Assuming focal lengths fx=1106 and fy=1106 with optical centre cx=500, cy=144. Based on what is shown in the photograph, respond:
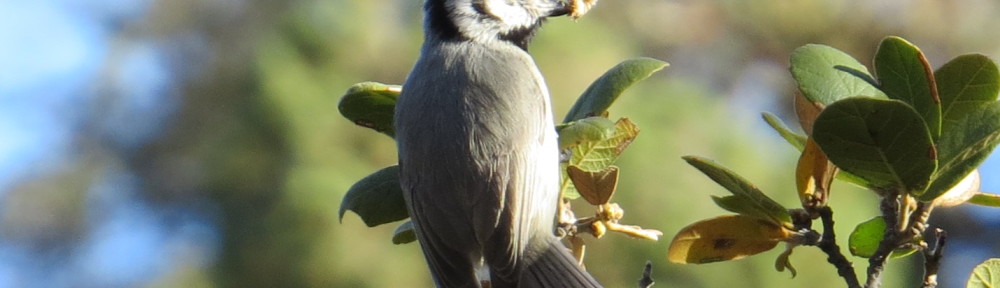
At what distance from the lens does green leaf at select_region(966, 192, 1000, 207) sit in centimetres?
187

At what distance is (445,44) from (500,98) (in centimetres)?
39

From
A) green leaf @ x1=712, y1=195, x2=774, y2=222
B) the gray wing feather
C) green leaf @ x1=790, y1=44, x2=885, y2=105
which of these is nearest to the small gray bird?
the gray wing feather

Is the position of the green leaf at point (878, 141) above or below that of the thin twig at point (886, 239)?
above

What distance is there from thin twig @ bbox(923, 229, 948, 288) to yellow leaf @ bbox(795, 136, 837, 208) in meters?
0.25

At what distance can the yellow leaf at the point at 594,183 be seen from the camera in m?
2.07

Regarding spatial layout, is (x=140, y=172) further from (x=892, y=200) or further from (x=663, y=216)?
(x=892, y=200)

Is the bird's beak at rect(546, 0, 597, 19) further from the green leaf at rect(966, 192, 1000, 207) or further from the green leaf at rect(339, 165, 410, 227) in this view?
the green leaf at rect(966, 192, 1000, 207)

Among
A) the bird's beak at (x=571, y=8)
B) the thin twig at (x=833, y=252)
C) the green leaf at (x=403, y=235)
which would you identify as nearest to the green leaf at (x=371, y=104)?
the green leaf at (x=403, y=235)

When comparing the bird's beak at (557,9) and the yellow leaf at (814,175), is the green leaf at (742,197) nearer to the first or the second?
the yellow leaf at (814,175)

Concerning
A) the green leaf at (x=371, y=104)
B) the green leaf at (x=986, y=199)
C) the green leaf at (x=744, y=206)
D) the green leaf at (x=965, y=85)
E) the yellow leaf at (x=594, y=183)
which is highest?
the green leaf at (x=371, y=104)

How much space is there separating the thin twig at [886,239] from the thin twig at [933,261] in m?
0.06

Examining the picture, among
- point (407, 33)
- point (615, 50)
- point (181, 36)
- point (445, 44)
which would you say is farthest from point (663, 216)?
point (181, 36)

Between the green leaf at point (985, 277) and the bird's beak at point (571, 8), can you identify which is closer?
the green leaf at point (985, 277)

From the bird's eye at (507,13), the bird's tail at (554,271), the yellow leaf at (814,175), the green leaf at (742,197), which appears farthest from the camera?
the bird's eye at (507,13)
